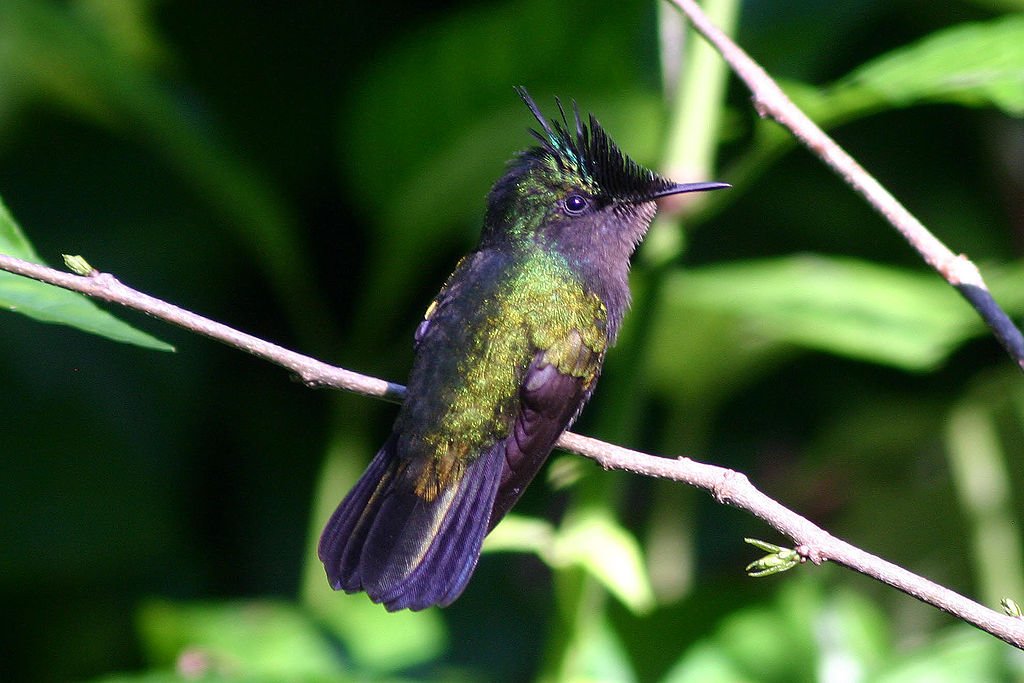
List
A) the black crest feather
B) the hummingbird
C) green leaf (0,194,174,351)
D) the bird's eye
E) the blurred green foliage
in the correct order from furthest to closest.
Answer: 1. the blurred green foliage
2. the bird's eye
3. the black crest feather
4. the hummingbird
5. green leaf (0,194,174,351)

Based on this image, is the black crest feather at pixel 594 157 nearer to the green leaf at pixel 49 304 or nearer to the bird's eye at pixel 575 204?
the bird's eye at pixel 575 204

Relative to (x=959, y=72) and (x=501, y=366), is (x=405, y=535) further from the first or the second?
(x=959, y=72)

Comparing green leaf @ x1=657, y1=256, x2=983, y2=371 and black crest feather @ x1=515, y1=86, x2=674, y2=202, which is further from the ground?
green leaf @ x1=657, y1=256, x2=983, y2=371

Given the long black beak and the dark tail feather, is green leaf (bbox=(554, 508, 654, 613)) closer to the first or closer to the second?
the dark tail feather

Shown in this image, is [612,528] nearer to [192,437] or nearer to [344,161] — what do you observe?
[344,161]

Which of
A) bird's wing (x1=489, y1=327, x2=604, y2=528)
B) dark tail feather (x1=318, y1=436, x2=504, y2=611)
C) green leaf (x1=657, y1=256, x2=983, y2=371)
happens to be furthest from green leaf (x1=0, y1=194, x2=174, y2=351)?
green leaf (x1=657, y1=256, x2=983, y2=371)

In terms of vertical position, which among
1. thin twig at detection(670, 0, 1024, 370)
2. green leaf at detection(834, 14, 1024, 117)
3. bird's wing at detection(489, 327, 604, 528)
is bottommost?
bird's wing at detection(489, 327, 604, 528)

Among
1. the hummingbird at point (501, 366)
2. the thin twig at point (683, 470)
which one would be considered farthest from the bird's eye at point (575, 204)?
the thin twig at point (683, 470)
